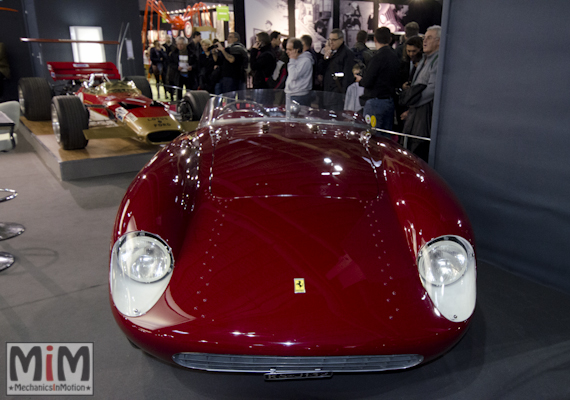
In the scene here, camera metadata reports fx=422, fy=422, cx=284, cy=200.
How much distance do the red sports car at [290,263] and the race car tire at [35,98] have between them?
5.59 meters

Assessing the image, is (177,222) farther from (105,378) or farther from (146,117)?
(146,117)

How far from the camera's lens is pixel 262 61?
7.00m

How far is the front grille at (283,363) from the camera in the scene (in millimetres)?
1333

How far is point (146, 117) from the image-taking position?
4.77 meters

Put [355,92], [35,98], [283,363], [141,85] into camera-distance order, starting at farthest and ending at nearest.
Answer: [141,85] → [35,98] → [355,92] → [283,363]

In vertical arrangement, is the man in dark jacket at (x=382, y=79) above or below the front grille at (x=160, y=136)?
above

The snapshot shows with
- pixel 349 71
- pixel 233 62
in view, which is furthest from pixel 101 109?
pixel 349 71

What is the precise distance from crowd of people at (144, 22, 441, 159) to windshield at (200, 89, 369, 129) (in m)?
0.03

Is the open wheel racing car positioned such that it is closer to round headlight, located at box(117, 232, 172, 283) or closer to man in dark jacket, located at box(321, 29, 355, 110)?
man in dark jacket, located at box(321, 29, 355, 110)

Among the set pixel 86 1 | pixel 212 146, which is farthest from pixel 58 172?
pixel 86 1

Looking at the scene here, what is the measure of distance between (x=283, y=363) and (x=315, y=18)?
8.37 meters

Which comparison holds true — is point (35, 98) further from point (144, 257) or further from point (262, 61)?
point (144, 257)

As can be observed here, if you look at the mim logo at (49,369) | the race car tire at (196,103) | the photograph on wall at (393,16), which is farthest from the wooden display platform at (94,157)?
the photograph on wall at (393,16)

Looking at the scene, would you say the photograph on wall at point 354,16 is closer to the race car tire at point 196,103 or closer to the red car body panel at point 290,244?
the race car tire at point 196,103
